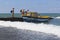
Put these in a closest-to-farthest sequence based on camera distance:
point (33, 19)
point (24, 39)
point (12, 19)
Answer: point (24, 39) < point (12, 19) < point (33, 19)

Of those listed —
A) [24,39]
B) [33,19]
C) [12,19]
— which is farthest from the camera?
[33,19]

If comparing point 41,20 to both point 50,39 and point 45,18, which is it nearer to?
point 45,18

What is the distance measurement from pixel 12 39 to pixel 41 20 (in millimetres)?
41062

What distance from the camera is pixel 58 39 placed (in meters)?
16.4

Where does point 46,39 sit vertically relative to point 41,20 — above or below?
above

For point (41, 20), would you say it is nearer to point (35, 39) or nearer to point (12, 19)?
point (12, 19)

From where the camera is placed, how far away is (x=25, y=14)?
184 ft

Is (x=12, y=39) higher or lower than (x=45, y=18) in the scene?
higher

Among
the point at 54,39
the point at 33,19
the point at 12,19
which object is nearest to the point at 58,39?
the point at 54,39

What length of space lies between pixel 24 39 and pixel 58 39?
2.54 m

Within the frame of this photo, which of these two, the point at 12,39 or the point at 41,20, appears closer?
the point at 12,39

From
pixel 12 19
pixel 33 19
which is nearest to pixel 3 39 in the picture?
pixel 12 19

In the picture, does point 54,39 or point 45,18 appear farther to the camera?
point 45,18

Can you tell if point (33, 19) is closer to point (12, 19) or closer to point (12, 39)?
point (12, 19)
